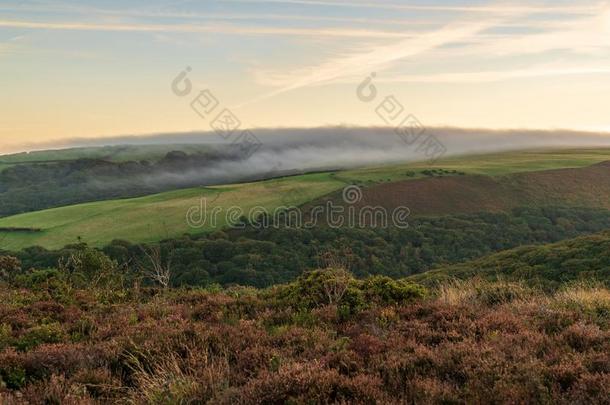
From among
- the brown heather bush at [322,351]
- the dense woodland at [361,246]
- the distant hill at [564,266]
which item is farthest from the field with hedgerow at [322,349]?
the dense woodland at [361,246]

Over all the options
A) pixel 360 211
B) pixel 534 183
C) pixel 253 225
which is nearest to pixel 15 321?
pixel 253 225

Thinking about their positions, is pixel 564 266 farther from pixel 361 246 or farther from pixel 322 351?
pixel 361 246

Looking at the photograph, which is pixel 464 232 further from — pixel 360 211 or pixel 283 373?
pixel 283 373

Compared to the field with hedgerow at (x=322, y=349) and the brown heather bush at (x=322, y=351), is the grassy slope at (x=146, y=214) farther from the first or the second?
the brown heather bush at (x=322, y=351)

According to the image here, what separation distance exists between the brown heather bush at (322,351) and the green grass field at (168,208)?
294 ft

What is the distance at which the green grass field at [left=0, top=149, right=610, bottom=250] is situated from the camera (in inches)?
3888

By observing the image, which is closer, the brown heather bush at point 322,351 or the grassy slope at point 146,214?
the brown heather bush at point 322,351

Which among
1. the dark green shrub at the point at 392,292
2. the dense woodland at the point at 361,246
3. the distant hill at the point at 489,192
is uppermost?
the dark green shrub at the point at 392,292

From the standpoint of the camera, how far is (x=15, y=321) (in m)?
10.9

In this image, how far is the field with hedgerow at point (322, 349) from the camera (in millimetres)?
5895

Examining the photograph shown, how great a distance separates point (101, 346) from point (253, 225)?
101723 millimetres

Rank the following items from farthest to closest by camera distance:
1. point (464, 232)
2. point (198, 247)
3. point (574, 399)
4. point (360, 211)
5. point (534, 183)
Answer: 1. point (534, 183)
2. point (360, 211)
3. point (464, 232)
4. point (198, 247)
5. point (574, 399)

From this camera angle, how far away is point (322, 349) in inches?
303

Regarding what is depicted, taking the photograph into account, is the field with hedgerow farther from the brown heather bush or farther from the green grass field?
the green grass field
